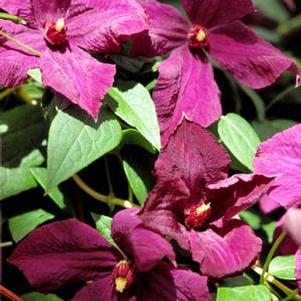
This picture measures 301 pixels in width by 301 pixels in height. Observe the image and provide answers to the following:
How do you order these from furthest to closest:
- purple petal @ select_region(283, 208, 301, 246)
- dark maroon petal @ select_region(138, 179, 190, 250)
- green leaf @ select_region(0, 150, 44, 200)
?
green leaf @ select_region(0, 150, 44, 200) < dark maroon petal @ select_region(138, 179, 190, 250) < purple petal @ select_region(283, 208, 301, 246)

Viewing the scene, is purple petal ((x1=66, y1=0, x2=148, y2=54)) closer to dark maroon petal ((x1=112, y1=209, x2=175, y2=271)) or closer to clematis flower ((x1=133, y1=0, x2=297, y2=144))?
clematis flower ((x1=133, y1=0, x2=297, y2=144))

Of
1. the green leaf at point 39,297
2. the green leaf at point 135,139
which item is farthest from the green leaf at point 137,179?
the green leaf at point 39,297

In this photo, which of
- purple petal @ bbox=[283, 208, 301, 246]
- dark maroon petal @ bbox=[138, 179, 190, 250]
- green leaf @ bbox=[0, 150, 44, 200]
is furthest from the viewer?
green leaf @ bbox=[0, 150, 44, 200]

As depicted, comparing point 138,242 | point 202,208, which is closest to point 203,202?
point 202,208

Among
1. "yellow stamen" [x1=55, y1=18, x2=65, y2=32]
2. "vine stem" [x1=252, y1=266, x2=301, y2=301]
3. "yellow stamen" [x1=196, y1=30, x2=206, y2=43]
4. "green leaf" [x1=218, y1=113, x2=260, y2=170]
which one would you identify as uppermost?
"yellow stamen" [x1=55, y1=18, x2=65, y2=32]

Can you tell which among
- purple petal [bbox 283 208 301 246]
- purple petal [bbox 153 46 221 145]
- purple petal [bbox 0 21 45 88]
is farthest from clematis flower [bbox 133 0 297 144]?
purple petal [bbox 283 208 301 246]

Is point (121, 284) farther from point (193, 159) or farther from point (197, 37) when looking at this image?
point (197, 37)

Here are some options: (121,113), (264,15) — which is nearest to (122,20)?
(121,113)
